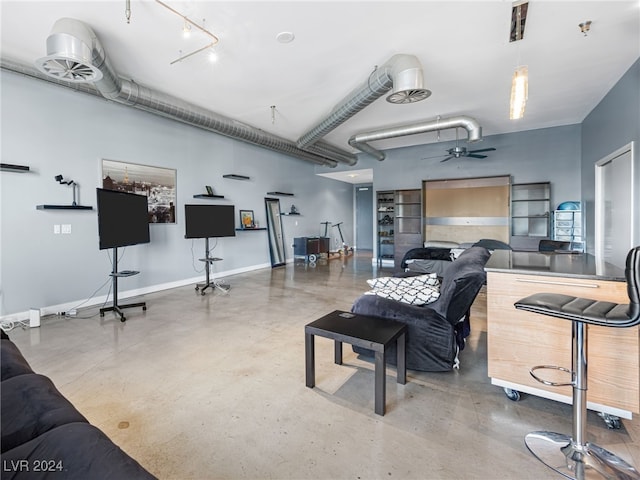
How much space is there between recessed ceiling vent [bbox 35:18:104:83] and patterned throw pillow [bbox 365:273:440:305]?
3.47 m

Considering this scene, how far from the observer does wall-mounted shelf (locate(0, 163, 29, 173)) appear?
3.70 metres

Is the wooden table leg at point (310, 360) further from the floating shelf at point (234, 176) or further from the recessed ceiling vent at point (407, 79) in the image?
the floating shelf at point (234, 176)

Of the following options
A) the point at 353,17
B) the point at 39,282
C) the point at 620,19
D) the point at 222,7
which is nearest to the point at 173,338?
the point at 39,282

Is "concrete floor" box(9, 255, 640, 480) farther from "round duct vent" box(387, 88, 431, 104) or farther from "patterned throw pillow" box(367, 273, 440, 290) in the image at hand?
"round duct vent" box(387, 88, 431, 104)

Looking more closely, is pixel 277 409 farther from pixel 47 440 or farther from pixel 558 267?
pixel 558 267

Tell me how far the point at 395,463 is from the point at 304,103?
16.4 ft

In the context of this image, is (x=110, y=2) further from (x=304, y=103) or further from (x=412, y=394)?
→ (x=412, y=394)

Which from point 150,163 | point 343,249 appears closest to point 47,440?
point 150,163

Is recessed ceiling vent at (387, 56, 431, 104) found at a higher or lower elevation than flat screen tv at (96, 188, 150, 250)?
A: higher

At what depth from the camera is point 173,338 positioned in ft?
11.2

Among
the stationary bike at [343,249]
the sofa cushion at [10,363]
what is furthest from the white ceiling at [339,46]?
the stationary bike at [343,249]

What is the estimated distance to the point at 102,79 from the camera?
140 inches

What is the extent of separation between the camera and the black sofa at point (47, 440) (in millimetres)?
906

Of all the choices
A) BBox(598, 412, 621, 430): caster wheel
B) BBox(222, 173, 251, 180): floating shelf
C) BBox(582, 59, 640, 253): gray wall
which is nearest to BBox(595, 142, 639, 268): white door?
BBox(582, 59, 640, 253): gray wall
